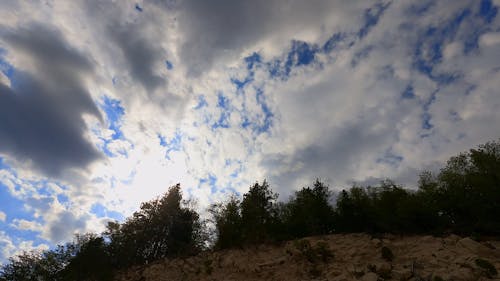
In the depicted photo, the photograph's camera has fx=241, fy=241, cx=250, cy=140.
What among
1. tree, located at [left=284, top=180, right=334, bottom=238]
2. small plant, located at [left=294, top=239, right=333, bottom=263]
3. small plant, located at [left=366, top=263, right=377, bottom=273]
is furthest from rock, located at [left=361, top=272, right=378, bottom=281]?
tree, located at [left=284, top=180, right=334, bottom=238]

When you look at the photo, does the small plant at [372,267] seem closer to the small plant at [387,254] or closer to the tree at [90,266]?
the small plant at [387,254]

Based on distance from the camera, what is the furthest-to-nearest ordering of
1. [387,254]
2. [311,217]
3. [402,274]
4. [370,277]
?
[311,217] < [387,254] < [370,277] < [402,274]

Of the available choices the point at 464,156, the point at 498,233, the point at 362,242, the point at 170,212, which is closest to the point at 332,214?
the point at 362,242

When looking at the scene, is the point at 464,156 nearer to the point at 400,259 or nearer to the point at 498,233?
the point at 498,233

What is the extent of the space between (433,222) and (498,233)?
419cm

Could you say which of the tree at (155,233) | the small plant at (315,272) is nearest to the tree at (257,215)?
the small plant at (315,272)

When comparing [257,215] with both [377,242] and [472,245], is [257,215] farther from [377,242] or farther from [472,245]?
[472,245]

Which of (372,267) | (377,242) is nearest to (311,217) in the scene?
(377,242)

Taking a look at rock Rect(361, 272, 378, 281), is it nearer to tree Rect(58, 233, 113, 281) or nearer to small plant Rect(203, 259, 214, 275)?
small plant Rect(203, 259, 214, 275)

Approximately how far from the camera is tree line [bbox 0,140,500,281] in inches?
882

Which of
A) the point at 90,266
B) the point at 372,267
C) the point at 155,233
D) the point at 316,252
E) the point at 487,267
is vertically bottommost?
the point at 487,267

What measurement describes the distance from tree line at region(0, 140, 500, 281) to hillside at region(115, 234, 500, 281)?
2553 millimetres

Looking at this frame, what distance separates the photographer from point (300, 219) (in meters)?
29.4

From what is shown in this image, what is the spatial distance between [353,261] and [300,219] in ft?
33.0
